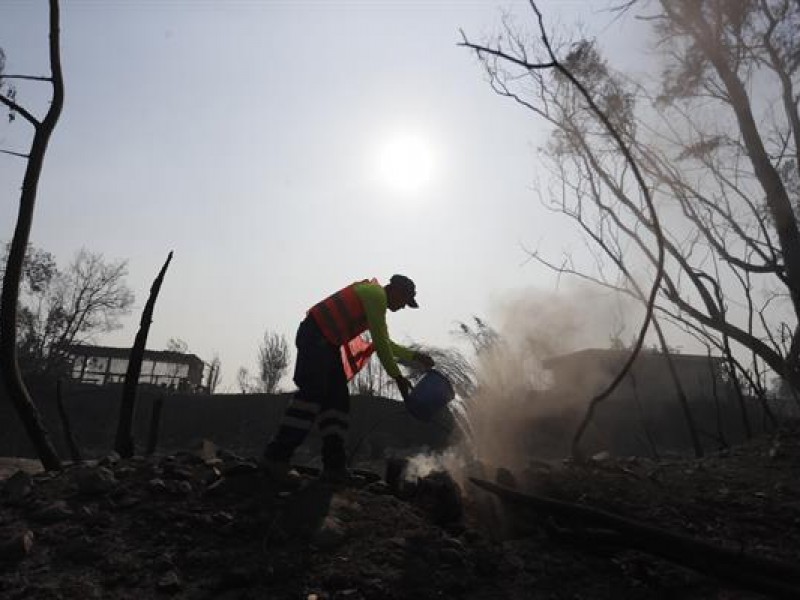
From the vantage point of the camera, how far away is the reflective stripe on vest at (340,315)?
163 inches

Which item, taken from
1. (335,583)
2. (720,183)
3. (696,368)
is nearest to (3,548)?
(335,583)

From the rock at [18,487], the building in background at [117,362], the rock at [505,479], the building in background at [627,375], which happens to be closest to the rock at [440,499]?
the rock at [505,479]

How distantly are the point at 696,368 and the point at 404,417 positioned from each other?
667 inches

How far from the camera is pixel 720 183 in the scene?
976 centimetres

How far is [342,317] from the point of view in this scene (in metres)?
4.14

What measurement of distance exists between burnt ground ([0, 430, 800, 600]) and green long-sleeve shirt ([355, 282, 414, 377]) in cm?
82

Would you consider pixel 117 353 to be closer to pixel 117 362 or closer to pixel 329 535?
pixel 117 362

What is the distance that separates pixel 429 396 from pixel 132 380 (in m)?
2.83

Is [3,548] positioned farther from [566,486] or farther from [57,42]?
[57,42]

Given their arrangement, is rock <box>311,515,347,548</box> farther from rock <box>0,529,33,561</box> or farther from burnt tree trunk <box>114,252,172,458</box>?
burnt tree trunk <box>114,252,172,458</box>

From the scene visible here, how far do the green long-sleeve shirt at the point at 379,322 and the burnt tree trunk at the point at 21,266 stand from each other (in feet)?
9.82

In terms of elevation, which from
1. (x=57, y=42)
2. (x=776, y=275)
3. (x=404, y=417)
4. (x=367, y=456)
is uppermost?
(x=57, y=42)

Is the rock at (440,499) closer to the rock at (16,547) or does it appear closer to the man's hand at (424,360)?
the man's hand at (424,360)

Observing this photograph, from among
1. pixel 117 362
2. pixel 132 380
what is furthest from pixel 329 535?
pixel 117 362
